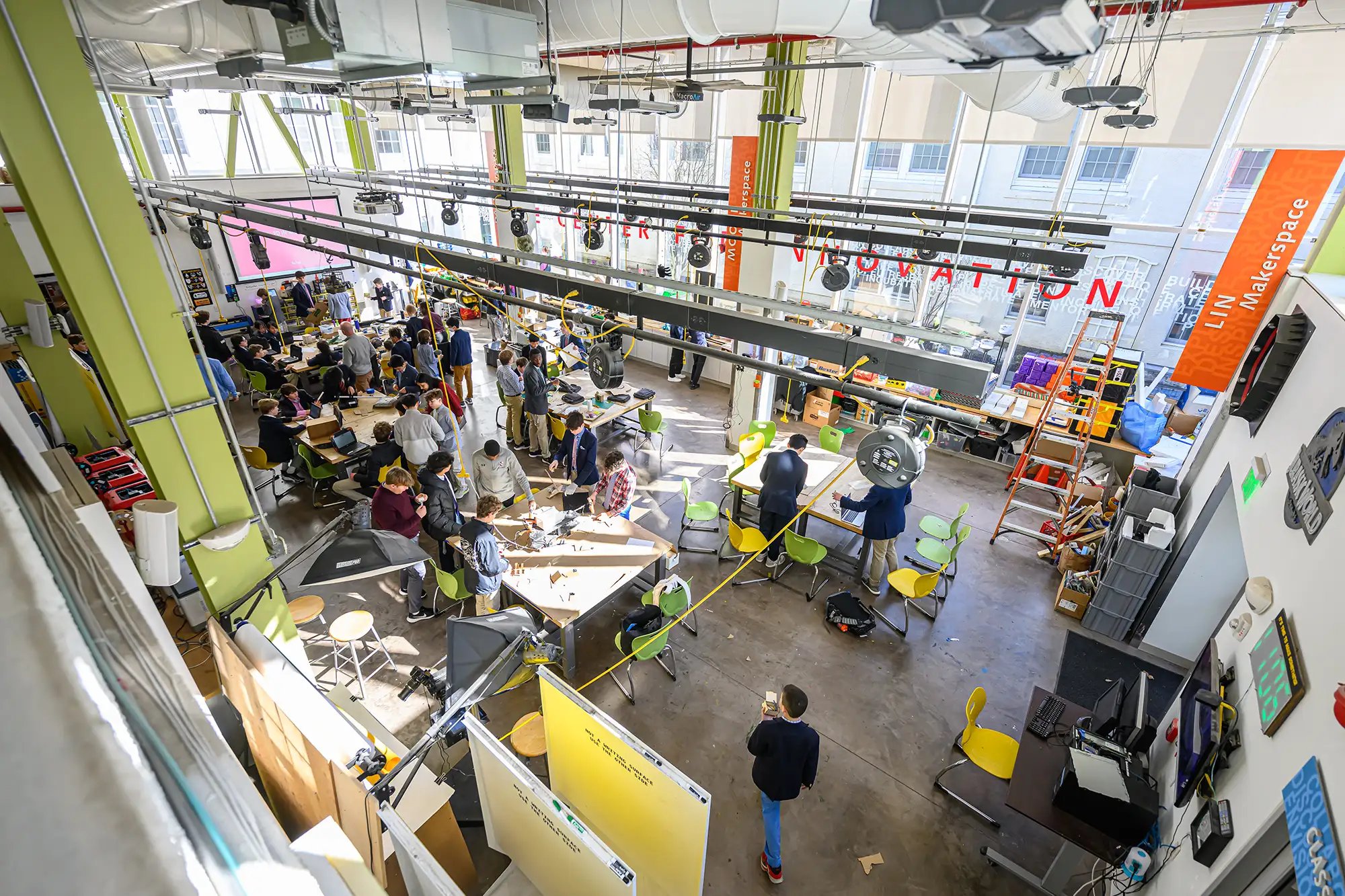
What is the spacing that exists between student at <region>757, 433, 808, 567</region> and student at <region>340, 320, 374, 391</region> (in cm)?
638

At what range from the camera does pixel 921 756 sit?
15.3ft

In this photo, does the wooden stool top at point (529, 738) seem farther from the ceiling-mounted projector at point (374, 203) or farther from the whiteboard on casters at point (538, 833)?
the ceiling-mounted projector at point (374, 203)

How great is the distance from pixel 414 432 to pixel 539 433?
2196mm

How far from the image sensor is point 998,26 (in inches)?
51.9

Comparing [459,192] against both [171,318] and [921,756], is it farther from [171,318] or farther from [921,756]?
[921,756]

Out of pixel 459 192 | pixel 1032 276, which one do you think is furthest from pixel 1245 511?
pixel 459 192

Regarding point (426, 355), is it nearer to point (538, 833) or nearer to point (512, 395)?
point (512, 395)

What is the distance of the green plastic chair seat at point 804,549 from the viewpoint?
5.84m

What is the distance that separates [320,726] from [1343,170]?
10093 millimetres

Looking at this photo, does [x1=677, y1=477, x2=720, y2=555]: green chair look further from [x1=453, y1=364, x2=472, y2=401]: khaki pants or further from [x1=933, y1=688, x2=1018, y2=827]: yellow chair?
[x1=453, y1=364, x2=472, y2=401]: khaki pants

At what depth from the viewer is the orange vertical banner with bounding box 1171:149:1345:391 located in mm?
5191

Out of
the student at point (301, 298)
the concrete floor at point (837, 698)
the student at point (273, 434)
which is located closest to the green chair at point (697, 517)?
the concrete floor at point (837, 698)

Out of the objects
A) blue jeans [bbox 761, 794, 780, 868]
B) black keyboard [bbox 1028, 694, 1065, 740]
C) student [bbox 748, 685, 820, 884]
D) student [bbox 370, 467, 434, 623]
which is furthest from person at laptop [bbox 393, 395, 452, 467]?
black keyboard [bbox 1028, 694, 1065, 740]

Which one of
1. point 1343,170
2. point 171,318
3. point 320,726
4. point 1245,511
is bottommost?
point 320,726
